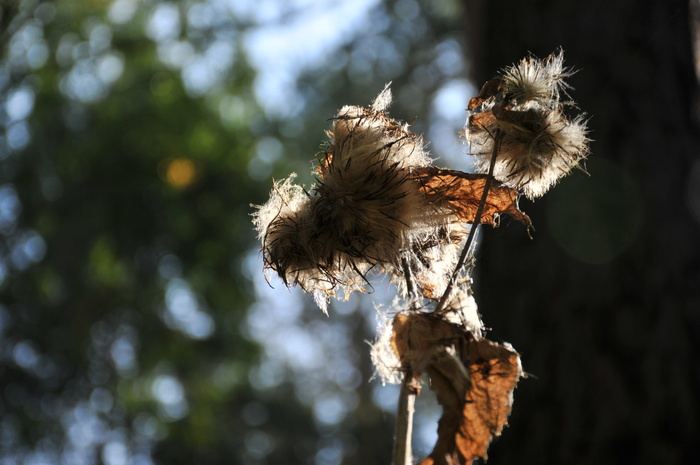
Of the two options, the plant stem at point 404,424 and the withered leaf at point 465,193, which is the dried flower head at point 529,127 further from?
the plant stem at point 404,424

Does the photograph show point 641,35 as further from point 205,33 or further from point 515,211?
point 205,33

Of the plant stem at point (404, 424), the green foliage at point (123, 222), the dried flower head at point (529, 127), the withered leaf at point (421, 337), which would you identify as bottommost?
the plant stem at point (404, 424)

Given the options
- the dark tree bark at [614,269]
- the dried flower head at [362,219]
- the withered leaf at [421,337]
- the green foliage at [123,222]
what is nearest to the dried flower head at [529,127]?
the dried flower head at [362,219]

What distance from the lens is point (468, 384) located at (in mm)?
937

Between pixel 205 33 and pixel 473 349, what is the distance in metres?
7.08

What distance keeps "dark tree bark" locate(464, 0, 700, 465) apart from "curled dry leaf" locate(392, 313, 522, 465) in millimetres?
1225

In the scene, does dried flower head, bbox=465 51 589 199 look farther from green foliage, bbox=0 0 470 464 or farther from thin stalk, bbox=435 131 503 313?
green foliage, bbox=0 0 470 464

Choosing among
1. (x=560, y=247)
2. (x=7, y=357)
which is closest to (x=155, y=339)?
(x=7, y=357)

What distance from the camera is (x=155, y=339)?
8.16m

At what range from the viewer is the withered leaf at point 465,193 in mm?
1012

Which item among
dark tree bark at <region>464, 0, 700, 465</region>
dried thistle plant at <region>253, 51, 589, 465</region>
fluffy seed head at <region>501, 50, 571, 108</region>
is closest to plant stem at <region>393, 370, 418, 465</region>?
dried thistle plant at <region>253, 51, 589, 465</region>

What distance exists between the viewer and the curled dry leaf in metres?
0.94

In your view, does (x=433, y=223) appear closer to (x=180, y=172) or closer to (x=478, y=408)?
(x=478, y=408)

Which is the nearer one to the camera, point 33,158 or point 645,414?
point 645,414
